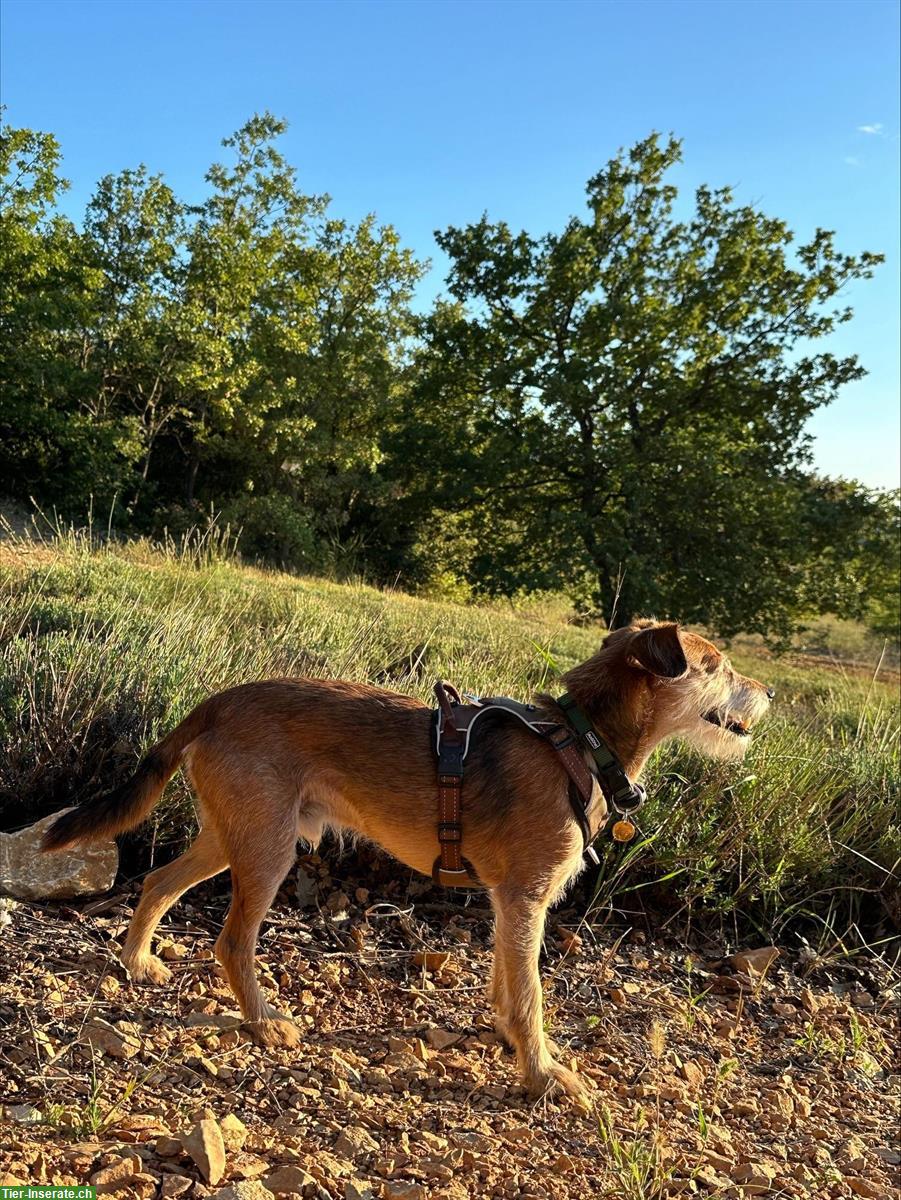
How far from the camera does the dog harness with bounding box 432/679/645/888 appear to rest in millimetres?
2922

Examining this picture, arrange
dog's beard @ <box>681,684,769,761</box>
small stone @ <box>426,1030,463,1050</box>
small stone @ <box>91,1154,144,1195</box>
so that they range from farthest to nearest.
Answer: dog's beard @ <box>681,684,769,761</box> → small stone @ <box>426,1030,463,1050</box> → small stone @ <box>91,1154,144,1195</box>

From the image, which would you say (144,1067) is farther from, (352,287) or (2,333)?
(352,287)

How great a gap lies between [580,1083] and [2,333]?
23.2m

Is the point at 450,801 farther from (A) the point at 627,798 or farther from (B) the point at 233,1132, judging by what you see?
(B) the point at 233,1132

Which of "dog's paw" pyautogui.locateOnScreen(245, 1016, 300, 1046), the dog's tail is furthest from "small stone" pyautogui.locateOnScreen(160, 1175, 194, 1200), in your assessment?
the dog's tail

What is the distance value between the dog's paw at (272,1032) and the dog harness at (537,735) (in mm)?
710

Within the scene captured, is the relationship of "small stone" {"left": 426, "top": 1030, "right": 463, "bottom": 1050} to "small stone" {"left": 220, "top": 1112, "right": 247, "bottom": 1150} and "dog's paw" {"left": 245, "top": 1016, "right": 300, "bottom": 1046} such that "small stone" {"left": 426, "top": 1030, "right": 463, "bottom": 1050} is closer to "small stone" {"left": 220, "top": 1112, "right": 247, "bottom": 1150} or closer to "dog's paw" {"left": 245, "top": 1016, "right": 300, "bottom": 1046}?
"dog's paw" {"left": 245, "top": 1016, "right": 300, "bottom": 1046}

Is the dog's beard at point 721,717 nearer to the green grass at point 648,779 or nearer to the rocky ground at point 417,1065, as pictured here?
the green grass at point 648,779

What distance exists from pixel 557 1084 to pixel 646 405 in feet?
70.5

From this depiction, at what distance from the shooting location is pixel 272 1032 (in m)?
2.73

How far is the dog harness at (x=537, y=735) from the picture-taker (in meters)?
2.92

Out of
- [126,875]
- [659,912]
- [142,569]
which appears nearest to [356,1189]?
[126,875]

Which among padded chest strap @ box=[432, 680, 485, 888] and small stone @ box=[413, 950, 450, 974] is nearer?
padded chest strap @ box=[432, 680, 485, 888]

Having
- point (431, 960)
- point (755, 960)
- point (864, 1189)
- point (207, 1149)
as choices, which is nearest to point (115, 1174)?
point (207, 1149)
